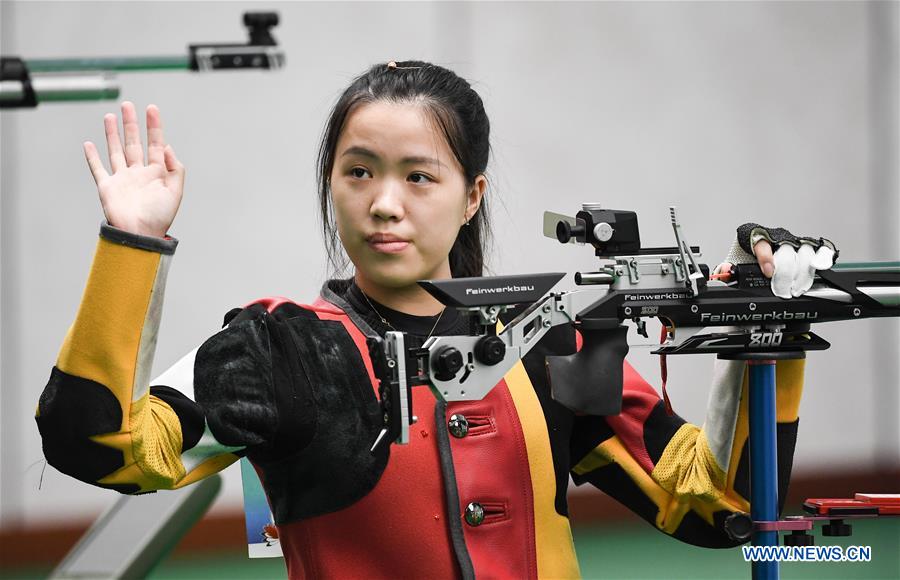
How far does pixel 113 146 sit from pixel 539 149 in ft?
7.93

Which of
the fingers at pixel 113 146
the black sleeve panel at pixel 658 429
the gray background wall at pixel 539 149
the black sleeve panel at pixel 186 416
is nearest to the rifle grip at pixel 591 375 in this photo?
the black sleeve panel at pixel 658 429

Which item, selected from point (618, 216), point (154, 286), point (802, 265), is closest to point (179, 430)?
point (154, 286)

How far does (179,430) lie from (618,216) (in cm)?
47

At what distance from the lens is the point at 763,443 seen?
1271 millimetres

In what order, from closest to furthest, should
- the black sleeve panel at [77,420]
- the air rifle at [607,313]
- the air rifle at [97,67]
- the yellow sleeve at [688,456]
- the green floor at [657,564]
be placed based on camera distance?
the black sleeve panel at [77,420] → the air rifle at [607,313] → the yellow sleeve at [688,456] → the air rifle at [97,67] → the green floor at [657,564]

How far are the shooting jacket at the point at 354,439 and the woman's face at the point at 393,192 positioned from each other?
0.08 metres

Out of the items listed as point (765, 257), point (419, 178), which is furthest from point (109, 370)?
point (765, 257)

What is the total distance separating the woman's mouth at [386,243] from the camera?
1.27 m

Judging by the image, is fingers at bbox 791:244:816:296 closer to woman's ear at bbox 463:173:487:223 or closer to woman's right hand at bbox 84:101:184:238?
woman's ear at bbox 463:173:487:223

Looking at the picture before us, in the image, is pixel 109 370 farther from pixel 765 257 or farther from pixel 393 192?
pixel 765 257

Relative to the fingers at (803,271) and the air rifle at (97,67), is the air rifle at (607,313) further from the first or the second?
the air rifle at (97,67)

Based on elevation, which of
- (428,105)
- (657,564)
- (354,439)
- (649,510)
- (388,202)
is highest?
(428,105)

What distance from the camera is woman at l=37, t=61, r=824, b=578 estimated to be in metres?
1.02

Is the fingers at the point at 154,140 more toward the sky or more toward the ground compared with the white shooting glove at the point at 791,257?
more toward the sky
